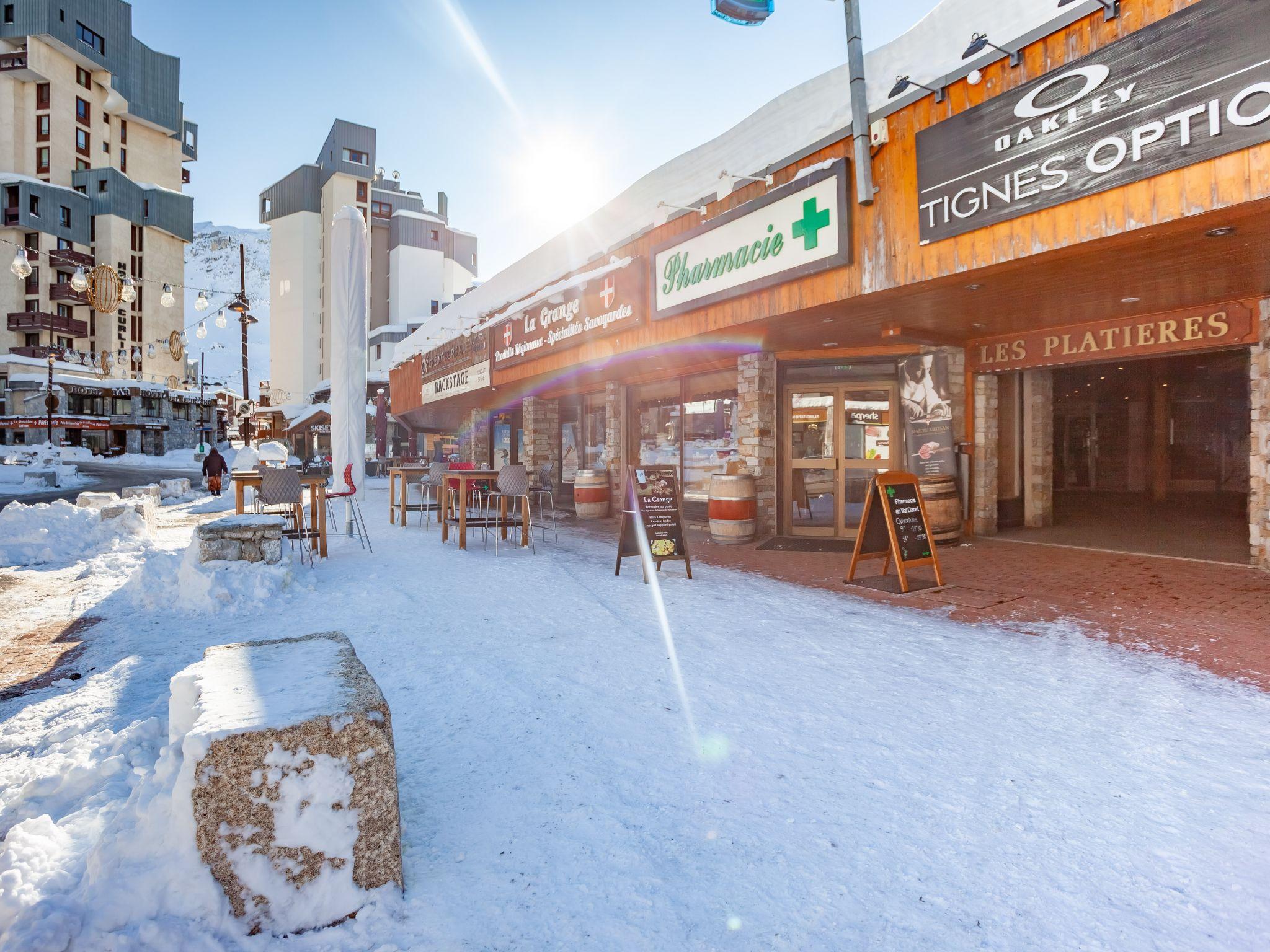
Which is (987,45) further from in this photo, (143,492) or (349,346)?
(143,492)

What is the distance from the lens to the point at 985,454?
356 inches

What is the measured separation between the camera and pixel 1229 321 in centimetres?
672

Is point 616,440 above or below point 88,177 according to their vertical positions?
below

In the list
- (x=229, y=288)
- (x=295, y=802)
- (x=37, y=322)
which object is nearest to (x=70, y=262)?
(x=37, y=322)

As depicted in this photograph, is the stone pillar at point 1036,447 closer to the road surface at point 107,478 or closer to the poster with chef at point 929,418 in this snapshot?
the poster with chef at point 929,418

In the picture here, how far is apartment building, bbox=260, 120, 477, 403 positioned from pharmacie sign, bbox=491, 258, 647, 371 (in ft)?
118

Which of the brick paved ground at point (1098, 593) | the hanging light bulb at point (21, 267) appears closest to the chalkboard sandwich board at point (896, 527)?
the brick paved ground at point (1098, 593)

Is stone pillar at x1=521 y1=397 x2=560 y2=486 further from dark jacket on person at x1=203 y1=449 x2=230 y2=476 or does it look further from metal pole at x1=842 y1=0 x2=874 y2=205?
metal pole at x1=842 y1=0 x2=874 y2=205

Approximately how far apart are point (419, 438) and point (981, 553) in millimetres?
32334

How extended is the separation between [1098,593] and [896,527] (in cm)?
183

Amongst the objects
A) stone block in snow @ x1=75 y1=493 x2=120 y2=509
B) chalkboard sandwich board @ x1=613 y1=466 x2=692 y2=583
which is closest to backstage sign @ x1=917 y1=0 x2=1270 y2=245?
chalkboard sandwich board @ x1=613 y1=466 x2=692 y2=583

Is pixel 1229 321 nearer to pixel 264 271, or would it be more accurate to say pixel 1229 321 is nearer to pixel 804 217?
pixel 804 217

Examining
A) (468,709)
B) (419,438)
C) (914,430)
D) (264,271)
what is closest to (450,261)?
(419,438)

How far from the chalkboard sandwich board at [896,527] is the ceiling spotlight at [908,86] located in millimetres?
3094
